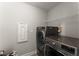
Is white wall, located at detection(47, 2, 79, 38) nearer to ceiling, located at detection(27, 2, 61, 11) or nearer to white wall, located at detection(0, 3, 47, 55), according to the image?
ceiling, located at detection(27, 2, 61, 11)

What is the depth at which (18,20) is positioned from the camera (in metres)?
0.95

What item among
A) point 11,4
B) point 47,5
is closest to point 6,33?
point 11,4

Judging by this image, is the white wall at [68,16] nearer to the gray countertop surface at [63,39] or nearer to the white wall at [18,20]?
the gray countertop surface at [63,39]

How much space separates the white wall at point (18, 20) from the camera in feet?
3.03

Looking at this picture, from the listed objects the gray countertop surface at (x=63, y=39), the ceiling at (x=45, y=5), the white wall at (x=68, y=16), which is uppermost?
the ceiling at (x=45, y=5)

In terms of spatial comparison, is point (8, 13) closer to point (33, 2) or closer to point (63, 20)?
point (33, 2)

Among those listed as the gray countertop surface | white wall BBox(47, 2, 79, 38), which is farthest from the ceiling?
the gray countertop surface

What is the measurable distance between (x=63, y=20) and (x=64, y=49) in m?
0.37

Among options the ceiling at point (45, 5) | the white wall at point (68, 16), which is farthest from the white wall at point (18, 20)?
the white wall at point (68, 16)

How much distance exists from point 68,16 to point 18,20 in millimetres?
630

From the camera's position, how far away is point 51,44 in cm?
96

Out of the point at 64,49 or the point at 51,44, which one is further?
the point at 51,44

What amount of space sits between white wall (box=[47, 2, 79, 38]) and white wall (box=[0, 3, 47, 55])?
6.5 inches

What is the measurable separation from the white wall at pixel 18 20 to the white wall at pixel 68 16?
0.54 feet
